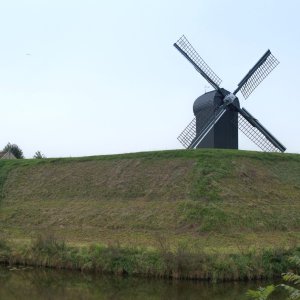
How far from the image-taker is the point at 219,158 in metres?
33.2

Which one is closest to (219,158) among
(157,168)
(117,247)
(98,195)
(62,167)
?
(157,168)

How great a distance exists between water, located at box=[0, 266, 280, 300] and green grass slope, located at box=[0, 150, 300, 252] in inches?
145

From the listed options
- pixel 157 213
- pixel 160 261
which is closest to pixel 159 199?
pixel 157 213

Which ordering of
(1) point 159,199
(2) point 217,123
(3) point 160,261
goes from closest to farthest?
(3) point 160,261 → (1) point 159,199 → (2) point 217,123

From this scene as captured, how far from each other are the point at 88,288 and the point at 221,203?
1277cm

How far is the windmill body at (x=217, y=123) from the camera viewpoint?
121 feet

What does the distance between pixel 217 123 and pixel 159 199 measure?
387 inches

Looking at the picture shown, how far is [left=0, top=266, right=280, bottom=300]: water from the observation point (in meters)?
15.8

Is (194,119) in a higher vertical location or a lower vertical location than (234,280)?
higher

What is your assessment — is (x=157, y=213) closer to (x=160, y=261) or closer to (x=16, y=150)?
(x=160, y=261)

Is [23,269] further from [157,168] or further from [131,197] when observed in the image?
[157,168]

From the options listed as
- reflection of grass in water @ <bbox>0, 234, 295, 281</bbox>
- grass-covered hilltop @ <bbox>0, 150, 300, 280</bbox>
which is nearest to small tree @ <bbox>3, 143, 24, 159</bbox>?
grass-covered hilltop @ <bbox>0, 150, 300, 280</bbox>

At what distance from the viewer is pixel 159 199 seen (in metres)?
29.6

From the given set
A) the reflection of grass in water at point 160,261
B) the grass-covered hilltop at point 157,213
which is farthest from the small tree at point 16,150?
the reflection of grass in water at point 160,261
